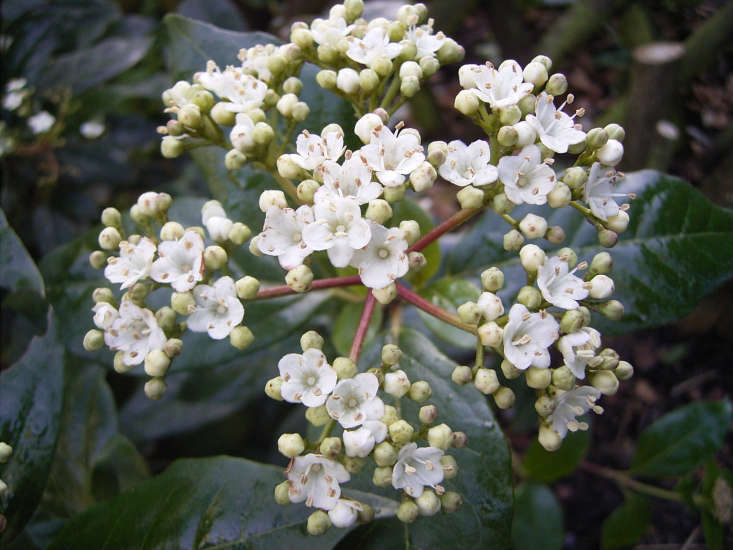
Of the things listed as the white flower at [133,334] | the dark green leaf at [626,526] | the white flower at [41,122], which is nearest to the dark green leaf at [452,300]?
the white flower at [133,334]

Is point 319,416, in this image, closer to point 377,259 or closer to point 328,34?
point 377,259

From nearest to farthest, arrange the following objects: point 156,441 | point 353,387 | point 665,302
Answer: point 353,387 → point 665,302 → point 156,441

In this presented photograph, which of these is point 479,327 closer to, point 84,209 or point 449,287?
point 449,287

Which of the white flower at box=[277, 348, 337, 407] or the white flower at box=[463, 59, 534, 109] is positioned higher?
the white flower at box=[463, 59, 534, 109]

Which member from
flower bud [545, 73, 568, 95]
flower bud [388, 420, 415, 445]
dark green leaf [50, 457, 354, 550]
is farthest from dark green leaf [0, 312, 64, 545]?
flower bud [545, 73, 568, 95]

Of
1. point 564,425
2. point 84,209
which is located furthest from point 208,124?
point 84,209

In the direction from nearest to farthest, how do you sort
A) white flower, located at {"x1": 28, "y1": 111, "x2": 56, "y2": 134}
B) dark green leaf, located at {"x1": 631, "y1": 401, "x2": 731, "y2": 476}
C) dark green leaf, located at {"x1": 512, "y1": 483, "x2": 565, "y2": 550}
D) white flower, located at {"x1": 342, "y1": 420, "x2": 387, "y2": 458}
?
white flower, located at {"x1": 342, "y1": 420, "x2": 387, "y2": 458} < dark green leaf, located at {"x1": 512, "y1": 483, "x2": 565, "y2": 550} < dark green leaf, located at {"x1": 631, "y1": 401, "x2": 731, "y2": 476} < white flower, located at {"x1": 28, "y1": 111, "x2": 56, "y2": 134}

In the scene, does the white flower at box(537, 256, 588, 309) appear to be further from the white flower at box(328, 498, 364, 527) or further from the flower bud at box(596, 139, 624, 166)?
the white flower at box(328, 498, 364, 527)
